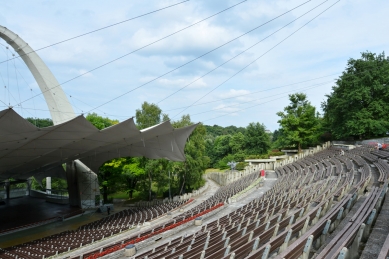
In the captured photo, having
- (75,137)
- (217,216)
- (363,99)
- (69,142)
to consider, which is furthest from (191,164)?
(363,99)

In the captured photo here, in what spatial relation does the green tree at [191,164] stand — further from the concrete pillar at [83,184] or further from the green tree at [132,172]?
the concrete pillar at [83,184]

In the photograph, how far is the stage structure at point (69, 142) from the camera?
12.1 meters

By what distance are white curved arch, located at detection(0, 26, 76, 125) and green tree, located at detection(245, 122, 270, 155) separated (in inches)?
1359

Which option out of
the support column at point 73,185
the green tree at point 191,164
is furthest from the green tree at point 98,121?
the green tree at point 191,164

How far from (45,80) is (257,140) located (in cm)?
3833

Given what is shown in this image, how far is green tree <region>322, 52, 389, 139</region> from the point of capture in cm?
3259

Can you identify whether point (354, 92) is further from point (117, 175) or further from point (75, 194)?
point (75, 194)

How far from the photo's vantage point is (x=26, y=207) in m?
30.6

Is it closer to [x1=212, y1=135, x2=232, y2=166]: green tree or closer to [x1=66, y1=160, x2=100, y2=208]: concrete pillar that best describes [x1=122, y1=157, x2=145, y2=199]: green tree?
[x1=66, y1=160, x2=100, y2=208]: concrete pillar

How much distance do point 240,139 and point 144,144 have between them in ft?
132

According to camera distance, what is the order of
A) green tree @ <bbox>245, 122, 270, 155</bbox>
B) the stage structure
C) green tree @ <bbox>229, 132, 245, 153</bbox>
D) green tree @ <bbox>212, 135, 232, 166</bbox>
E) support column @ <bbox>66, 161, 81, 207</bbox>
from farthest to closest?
green tree @ <bbox>212, 135, 232, 166</bbox>, green tree @ <bbox>229, 132, 245, 153</bbox>, green tree @ <bbox>245, 122, 270, 155</bbox>, support column @ <bbox>66, 161, 81, 207</bbox>, the stage structure

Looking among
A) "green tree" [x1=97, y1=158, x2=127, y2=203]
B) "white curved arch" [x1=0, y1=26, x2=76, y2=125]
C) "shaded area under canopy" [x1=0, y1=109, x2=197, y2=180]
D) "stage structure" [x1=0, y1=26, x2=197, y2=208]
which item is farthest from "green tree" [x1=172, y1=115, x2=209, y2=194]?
"white curved arch" [x1=0, y1=26, x2=76, y2=125]

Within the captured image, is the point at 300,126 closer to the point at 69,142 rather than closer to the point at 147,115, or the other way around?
the point at 147,115

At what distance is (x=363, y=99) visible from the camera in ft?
111
